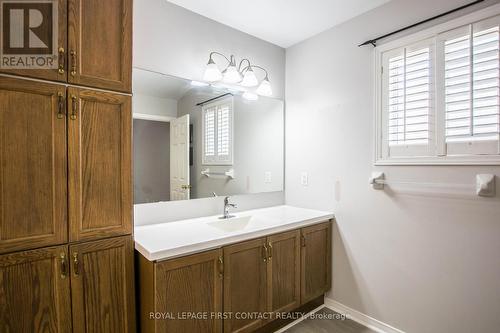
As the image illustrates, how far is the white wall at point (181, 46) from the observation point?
1869 millimetres

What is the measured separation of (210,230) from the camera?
5.86ft

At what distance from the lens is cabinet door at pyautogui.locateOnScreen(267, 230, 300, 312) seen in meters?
1.88

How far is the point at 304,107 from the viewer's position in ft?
8.45

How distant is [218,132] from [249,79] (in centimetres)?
56

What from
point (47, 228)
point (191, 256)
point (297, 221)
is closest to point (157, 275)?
point (191, 256)

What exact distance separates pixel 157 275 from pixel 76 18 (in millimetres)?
1356

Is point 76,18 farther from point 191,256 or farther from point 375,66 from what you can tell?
point 375,66

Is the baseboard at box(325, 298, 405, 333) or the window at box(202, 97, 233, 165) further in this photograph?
the window at box(202, 97, 233, 165)

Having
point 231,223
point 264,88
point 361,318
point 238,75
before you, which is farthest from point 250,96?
point 361,318

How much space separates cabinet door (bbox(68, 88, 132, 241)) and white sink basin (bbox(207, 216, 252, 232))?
73cm

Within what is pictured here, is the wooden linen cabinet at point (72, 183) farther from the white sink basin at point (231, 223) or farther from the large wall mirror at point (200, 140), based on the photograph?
the white sink basin at point (231, 223)

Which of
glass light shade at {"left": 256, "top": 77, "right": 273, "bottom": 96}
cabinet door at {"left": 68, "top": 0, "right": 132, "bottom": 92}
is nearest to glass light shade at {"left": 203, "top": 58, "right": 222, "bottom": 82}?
glass light shade at {"left": 256, "top": 77, "right": 273, "bottom": 96}

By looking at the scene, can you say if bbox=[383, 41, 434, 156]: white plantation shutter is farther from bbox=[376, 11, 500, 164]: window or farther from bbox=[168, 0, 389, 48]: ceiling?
bbox=[168, 0, 389, 48]: ceiling

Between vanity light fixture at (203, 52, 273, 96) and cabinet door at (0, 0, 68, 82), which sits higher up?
vanity light fixture at (203, 52, 273, 96)
